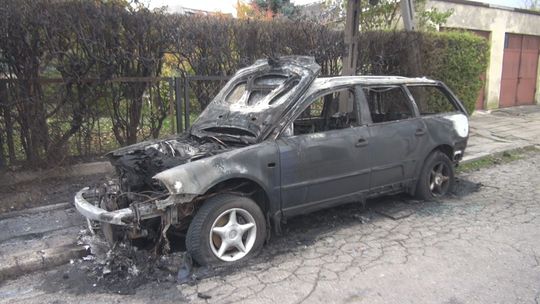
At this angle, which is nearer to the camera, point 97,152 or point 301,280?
point 301,280

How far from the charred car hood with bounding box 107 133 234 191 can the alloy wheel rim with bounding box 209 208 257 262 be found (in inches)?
23.5

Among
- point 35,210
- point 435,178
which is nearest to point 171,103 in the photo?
point 35,210

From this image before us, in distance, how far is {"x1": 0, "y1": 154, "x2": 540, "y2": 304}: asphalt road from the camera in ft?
11.6

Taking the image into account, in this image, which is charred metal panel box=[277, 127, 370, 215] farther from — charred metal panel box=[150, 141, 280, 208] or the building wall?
the building wall

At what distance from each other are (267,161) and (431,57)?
7505mm

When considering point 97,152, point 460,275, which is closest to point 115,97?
point 97,152

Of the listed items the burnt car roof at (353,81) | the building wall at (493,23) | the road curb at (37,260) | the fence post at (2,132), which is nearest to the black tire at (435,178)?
the burnt car roof at (353,81)

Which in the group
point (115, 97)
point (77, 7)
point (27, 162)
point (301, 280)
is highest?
point (77, 7)

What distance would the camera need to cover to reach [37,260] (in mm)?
4164

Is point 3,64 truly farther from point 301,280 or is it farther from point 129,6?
point 301,280

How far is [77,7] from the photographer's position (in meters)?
6.15

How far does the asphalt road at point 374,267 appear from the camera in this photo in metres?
3.54

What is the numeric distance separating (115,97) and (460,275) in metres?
5.26

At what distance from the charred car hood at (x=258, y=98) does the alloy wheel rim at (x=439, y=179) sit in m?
2.23
